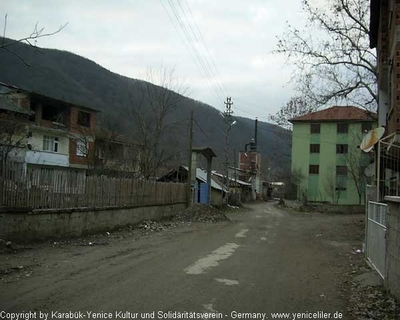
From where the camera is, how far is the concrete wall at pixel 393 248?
24.4 feet

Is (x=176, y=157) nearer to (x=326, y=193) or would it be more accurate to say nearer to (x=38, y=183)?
(x=38, y=183)

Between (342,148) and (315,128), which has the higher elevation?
(315,128)

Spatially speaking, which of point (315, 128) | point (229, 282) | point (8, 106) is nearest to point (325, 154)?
point (315, 128)

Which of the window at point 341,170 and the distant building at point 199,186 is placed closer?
the distant building at point 199,186

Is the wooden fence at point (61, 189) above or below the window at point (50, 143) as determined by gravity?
below

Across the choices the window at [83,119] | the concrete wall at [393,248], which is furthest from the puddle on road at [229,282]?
the window at [83,119]

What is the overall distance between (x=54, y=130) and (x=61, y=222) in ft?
108

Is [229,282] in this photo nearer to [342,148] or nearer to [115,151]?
[115,151]

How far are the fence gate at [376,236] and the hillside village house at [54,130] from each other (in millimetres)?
33063

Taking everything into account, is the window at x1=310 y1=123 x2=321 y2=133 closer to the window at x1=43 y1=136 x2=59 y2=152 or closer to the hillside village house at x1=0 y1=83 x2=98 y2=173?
the hillside village house at x1=0 y1=83 x2=98 y2=173

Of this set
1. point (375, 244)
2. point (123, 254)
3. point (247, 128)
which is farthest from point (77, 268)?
point (247, 128)

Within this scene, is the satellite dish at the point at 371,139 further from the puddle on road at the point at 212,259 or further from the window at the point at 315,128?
the window at the point at 315,128

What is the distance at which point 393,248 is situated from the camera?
7.88 m

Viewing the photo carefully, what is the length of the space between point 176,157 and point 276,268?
31.9 metres
